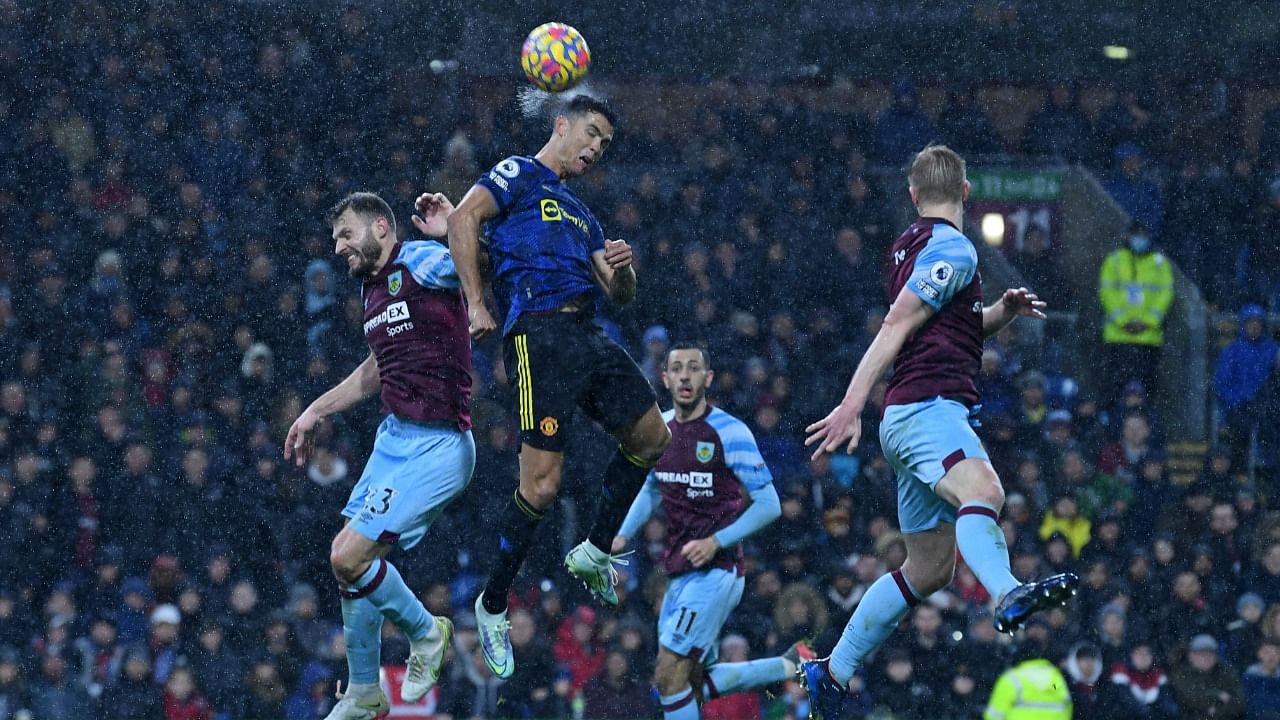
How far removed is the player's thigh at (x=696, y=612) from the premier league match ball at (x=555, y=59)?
3.76 meters

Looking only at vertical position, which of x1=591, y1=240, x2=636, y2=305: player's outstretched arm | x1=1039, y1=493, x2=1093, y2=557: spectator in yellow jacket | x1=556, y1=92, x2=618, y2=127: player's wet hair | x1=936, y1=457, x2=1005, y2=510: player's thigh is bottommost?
x1=1039, y1=493, x2=1093, y2=557: spectator in yellow jacket

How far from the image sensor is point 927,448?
7477 millimetres

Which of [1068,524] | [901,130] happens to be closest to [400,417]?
[1068,524]

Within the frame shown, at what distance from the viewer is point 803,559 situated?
45.8 feet

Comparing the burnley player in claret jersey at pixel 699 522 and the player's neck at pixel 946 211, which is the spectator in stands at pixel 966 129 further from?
the player's neck at pixel 946 211

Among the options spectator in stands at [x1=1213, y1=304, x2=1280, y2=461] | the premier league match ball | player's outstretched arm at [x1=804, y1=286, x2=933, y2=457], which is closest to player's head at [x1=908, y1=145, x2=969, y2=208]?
player's outstretched arm at [x1=804, y1=286, x2=933, y2=457]

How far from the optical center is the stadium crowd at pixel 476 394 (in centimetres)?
1334

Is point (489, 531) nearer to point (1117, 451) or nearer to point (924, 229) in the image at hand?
point (1117, 451)

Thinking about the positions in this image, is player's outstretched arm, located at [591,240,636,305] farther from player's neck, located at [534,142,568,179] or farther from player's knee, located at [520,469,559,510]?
player's knee, located at [520,469,559,510]

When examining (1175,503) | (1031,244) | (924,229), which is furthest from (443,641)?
(1031,244)

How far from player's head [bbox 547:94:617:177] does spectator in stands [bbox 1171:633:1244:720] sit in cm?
745

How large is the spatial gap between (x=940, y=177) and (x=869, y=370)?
40.2 inches

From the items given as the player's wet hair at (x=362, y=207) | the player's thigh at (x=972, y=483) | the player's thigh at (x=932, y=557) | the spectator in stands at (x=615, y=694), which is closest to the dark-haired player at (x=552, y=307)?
the player's wet hair at (x=362, y=207)

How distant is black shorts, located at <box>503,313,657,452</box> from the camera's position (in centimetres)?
788
